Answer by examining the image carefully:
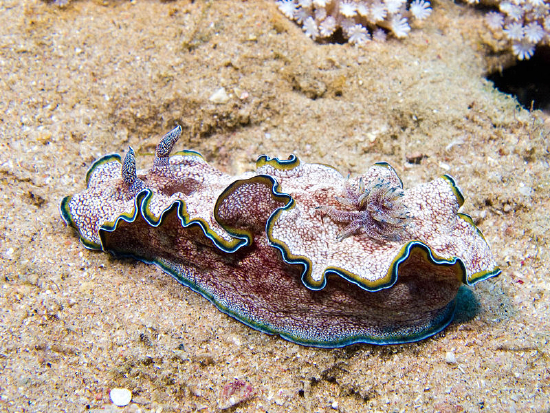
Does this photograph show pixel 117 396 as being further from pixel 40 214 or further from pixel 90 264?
pixel 40 214

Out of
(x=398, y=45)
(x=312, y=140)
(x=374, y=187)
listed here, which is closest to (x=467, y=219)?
(x=374, y=187)

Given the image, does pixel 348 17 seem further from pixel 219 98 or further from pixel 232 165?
pixel 232 165

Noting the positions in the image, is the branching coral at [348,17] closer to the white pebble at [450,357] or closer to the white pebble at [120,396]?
the white pebble at [450,357]

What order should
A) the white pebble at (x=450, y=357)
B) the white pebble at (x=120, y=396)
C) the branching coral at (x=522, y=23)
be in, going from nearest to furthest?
the white pebble at (x=120, y=396), the white pebble at (x=450, y=357), the branching coral at (x=522, y=23)

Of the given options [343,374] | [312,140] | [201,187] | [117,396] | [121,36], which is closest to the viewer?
[117,396]

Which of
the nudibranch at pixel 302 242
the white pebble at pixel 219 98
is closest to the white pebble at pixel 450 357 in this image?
the nudibranch at pixel 302 242

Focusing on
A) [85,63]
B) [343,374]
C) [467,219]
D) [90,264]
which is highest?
[467,219]
